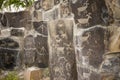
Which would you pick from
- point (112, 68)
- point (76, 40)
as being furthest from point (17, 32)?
point (112, 68)

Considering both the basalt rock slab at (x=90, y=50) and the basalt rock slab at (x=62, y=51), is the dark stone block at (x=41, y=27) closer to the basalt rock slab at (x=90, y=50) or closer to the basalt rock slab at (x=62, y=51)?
the basalt rock slab at (x=62, y=51)

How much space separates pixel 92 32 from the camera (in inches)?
76.4

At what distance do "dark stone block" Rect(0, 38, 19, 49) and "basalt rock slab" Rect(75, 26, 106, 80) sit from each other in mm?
3025

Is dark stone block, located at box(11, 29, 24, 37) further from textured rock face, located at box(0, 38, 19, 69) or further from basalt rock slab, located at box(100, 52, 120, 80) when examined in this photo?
basalt rock slab, located at box(100, 52, 120, 80)

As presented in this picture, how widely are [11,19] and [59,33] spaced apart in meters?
2.55

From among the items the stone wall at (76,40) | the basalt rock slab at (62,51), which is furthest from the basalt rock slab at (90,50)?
the basalt rock slab at (62,51)

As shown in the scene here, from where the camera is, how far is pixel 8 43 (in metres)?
4.88

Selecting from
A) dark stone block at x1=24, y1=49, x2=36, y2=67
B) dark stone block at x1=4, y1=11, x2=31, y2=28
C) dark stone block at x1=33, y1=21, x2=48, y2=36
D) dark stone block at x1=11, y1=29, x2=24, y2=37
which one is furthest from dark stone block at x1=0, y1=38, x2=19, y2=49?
dark stone block at x1=33, y1=21, x2=48, y2=36

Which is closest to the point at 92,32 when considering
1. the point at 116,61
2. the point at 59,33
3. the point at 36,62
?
the point at 116,61

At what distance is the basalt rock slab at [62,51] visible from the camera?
2.59 m

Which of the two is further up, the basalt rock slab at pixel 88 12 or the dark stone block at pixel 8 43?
the basalt rock slab at pixel 88 12

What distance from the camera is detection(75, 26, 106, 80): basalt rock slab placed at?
6.24ft

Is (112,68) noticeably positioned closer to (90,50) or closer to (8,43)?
(90,50)

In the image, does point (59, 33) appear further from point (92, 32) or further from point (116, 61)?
point (116, 61)
